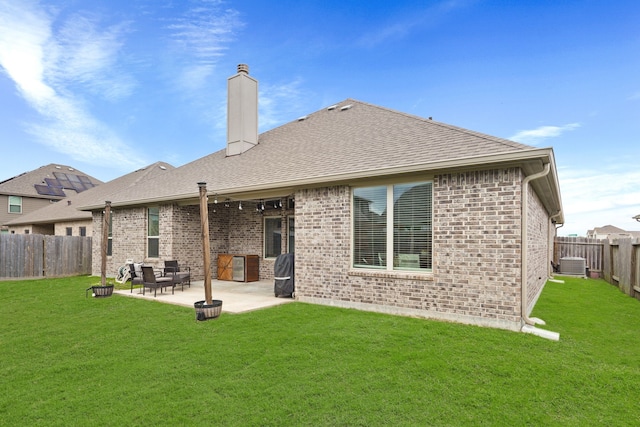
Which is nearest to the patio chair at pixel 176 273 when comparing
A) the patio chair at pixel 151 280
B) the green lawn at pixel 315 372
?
the patio chair at pixel 151 280

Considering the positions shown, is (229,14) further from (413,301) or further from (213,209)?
(413,301)

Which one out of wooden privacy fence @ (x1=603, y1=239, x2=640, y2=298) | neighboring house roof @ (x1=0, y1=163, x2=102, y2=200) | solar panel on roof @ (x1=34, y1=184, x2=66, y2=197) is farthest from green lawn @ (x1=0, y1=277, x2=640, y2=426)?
solar panel on roof @ (x1=34, y1=184, x2=66, y2=197)

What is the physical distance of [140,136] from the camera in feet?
61.3

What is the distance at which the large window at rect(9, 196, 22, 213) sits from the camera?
25.1 metres

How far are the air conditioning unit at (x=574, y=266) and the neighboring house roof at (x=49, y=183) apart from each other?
35.2 meters

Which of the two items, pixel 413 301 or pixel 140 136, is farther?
pixel 140 136

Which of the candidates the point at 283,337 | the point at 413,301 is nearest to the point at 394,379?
the point at 283,337

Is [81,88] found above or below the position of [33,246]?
above

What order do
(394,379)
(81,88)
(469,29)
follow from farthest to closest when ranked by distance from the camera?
(81,88)
(469,29)
(394,379)

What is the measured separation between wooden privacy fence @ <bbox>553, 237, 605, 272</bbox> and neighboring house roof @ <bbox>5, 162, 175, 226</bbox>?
21532 mm

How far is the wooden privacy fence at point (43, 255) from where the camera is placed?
14.1 metres

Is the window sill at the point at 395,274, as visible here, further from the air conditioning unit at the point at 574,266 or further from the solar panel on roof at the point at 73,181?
the solar panel on roof at the point at 73,181

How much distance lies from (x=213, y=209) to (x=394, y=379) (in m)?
10.3

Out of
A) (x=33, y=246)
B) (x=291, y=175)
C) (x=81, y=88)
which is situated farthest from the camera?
(x=33, y=246)
